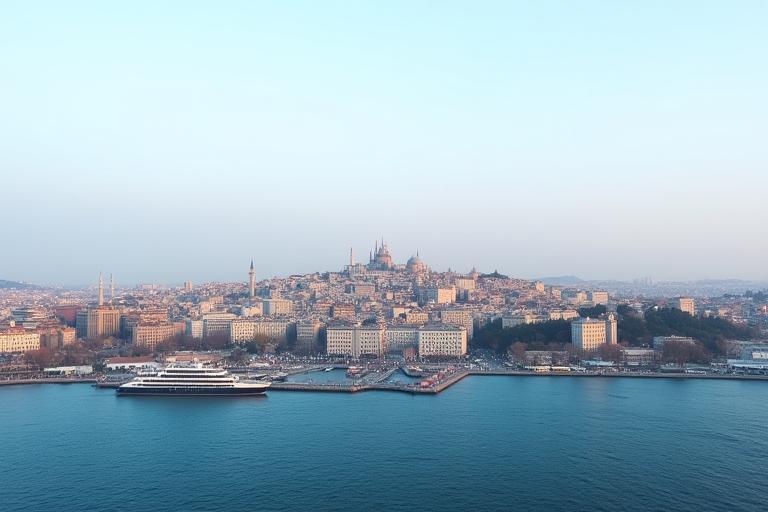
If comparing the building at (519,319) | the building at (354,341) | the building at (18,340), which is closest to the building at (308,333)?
the building at (354,341)

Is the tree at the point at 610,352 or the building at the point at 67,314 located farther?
the building at the point at 67,314

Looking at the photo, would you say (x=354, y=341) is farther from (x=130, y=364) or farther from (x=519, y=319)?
(x=130, y=364)

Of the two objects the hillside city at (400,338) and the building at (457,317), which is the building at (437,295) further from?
the building at (457,317)

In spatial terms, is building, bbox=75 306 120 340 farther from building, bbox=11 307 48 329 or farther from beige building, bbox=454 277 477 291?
beige building, bbox=454 277 477 291

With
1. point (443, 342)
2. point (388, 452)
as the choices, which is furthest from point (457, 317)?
point (388, 452)

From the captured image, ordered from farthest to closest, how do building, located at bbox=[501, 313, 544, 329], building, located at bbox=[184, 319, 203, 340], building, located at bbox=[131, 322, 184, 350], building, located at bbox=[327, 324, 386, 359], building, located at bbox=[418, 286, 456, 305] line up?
1. building, located at bbox=[418, 286, 456, 305]
2. building, located at bbox=[184, 319, 203, 340]
3. building, located at bbox=[501, 313, 544, 329]
4. building, located at bbox=[131, 322, 184, 350]
5. building, located at bbox=[327, 324, 386, 359]

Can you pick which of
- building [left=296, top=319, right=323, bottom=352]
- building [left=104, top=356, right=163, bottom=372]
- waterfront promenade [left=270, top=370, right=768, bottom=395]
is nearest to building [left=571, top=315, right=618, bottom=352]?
waterfront promenade [left=270, top=370, right=768, bottom=395]

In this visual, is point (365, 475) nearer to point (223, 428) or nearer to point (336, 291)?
point (223, 428)
